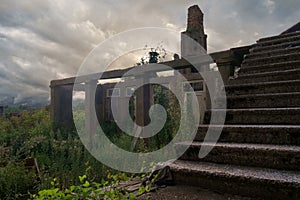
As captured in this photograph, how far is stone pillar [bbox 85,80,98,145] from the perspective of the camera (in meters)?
4.83

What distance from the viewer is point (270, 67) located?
3.21 metres

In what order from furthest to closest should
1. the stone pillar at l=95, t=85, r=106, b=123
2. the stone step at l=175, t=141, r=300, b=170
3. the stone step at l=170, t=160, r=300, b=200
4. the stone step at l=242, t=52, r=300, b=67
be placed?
the stone pillar at l=95, t=85, r=106, b=123 < the stone step at l=242, t=52, r=300, b=67 < the stone step at l=175, t=141, r=300, b=170 < the stone step at l=170, t=160, r=300, b=200

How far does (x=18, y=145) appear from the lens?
4.58m

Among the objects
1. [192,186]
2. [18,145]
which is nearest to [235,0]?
[192,186]

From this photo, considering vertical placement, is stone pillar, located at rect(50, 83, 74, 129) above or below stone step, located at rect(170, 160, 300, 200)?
above

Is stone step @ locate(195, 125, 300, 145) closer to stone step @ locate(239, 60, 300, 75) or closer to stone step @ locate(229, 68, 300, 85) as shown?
stone step @ locate(229, 68, 300, 85)

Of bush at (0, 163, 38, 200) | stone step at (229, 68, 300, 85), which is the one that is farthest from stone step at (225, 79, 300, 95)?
bush at (0, 163, 38, 200)

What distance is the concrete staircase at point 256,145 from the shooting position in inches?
58.1

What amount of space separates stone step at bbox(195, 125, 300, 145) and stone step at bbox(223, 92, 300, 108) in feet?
1.80

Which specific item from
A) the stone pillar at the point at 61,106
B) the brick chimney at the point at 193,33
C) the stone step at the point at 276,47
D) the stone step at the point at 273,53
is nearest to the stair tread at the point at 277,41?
the stone step at the point at 276,47

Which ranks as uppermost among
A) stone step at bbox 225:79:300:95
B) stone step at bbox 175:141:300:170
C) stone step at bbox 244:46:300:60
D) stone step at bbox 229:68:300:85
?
stone step at bbox 244:46:300:60

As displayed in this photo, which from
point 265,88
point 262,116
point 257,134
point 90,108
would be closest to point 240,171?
point 257,134

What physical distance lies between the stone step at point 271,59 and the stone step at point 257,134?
5.59ft

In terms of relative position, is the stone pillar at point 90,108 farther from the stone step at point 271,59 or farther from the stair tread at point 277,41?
the stair tread at point 277,41
